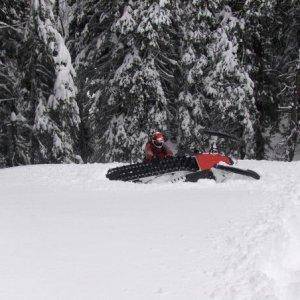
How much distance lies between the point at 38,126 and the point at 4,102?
2.13 metres

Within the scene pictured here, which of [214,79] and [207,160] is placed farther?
[214,79]

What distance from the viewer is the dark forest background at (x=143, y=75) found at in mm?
16625

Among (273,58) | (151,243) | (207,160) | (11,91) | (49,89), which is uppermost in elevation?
(273,58)

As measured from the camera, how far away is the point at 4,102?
1745 centimetres

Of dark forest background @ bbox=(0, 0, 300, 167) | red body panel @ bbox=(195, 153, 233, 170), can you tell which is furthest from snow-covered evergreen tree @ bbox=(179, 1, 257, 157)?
red body panel @ bbox=(195, 153, 233, 170)

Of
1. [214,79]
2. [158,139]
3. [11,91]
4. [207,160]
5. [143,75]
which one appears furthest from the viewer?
[214,79]

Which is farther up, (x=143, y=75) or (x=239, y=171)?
(x=143, y=75)

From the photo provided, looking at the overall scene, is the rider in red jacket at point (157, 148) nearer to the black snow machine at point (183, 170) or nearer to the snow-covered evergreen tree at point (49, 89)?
the black snow machine at point (183, 170)

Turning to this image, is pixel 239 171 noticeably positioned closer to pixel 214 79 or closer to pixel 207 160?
pixel 207 160

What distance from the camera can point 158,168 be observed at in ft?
33.1

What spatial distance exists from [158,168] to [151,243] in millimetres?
4567

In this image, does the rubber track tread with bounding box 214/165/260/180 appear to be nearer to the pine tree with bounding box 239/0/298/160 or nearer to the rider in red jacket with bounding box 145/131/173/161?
the rider in red jacket with bounding box 145/131/173/161

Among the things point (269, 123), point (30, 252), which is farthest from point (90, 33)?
point (30, 252)

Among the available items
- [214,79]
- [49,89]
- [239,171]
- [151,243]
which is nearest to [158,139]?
[239,171]
